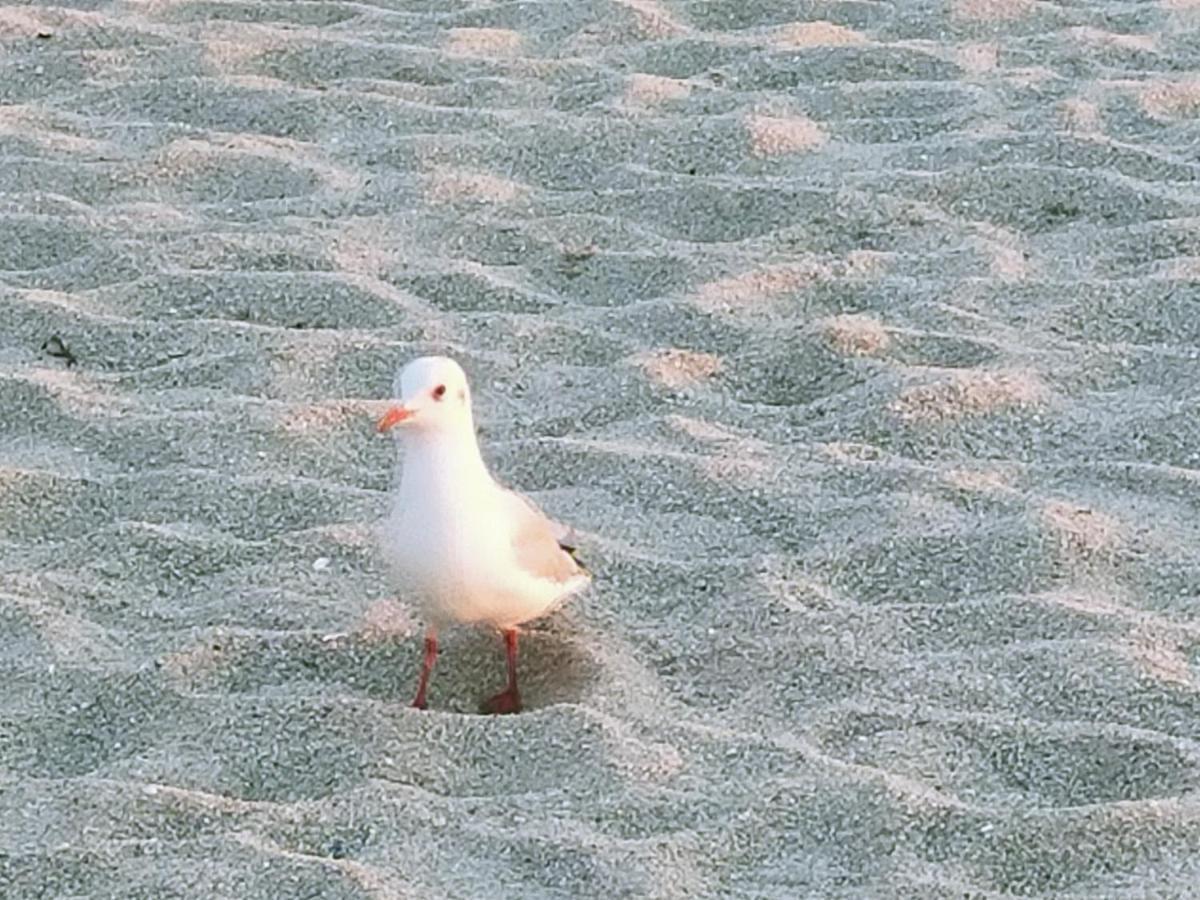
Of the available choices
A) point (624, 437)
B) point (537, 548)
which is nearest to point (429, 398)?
point (537, 548)

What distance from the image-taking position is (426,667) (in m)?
2.94

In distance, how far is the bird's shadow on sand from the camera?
2.97 meters

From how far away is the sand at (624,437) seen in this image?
2.63 meters

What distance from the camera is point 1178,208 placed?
416 cm

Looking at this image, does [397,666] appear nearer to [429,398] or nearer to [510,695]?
[510,695]

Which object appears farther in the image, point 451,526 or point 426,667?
point 426,667

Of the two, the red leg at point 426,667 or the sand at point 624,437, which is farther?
the red leg at point 426,667

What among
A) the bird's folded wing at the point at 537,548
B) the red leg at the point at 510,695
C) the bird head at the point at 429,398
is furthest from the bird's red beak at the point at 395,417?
the red leg at the point at 510,695

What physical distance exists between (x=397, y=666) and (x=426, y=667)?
0.12m

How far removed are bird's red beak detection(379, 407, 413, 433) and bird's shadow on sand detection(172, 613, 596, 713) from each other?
1.14 ft

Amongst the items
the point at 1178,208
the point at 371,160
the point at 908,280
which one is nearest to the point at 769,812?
the point at 908,280

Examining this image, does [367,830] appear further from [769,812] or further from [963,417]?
[963,417]

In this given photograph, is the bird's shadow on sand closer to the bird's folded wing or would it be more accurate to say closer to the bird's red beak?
the bird's folded wing

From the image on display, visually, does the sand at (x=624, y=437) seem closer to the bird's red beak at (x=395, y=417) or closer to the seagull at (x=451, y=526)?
the seagull at (x=451, y=526)
